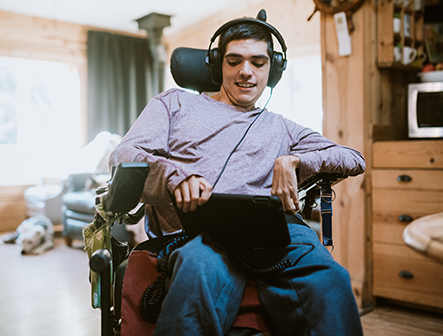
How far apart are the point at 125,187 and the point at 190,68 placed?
70 cm

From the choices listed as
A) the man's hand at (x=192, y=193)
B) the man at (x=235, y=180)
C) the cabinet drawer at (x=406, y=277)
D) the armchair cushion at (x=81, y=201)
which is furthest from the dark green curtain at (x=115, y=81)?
the man's hand at (x=192, y=193)

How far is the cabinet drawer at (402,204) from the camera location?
2.00 metres

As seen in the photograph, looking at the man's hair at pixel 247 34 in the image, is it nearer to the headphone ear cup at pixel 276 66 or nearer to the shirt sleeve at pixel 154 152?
the headphone ear cup at pixel 276 66

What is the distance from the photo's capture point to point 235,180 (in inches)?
45.4

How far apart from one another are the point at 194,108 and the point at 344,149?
475mm

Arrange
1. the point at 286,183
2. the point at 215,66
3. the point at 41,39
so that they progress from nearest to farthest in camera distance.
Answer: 1. the point at 286,183
2. the point at 215,66
3. the point at 41,39

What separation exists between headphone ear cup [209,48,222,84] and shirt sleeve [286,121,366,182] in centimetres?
33

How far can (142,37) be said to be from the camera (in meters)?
5.93

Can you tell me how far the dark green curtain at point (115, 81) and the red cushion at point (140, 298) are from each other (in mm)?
4677

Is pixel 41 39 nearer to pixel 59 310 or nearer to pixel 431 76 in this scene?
pixel 59 310

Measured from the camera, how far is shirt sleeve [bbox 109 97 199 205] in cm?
97

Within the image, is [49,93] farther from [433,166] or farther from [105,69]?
[433,166]

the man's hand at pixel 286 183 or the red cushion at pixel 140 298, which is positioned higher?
the man's hand at pixel 286 183

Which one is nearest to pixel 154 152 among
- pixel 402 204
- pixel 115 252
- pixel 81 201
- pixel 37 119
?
pixel 115 252
